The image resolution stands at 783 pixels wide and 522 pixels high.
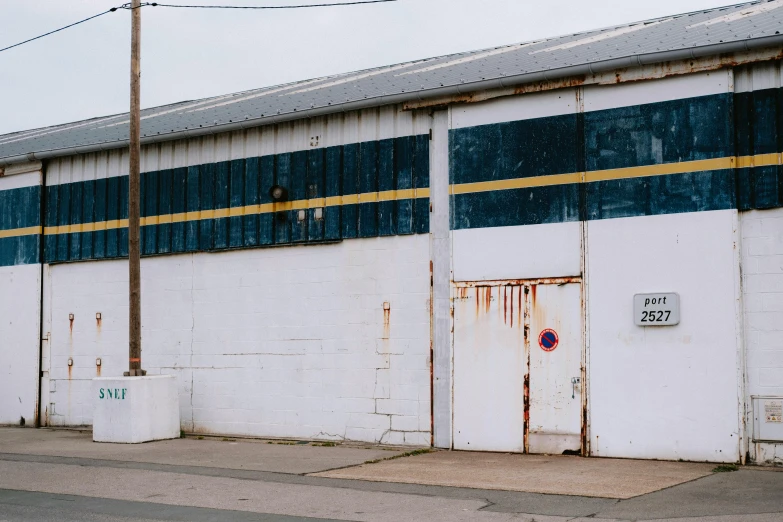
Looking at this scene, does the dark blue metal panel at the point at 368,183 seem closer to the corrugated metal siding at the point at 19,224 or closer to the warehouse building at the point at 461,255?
the warehouse building at the point at 461,255

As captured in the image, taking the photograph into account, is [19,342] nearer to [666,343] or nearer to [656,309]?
[656,309]

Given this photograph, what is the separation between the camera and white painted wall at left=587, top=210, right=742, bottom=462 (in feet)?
41.7

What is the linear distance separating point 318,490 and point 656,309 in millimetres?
5338

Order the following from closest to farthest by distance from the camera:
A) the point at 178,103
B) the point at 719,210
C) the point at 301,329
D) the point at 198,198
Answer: the point at 719,210 → the point at 301,329 → the point at 198,198 → the point at 178,103

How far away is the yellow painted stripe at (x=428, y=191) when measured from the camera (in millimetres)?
12953

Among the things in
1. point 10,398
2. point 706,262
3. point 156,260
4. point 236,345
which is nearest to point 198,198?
point 156,260

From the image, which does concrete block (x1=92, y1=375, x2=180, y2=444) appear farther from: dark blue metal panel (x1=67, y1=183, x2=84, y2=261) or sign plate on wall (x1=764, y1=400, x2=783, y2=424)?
sign plate on wall (x1=764, y1=400, x2=783, y2=424)

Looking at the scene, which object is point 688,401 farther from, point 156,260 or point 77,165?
point 77,165

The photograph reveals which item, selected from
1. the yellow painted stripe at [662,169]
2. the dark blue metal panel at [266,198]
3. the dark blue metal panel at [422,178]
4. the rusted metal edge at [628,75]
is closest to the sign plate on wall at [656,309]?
the yellow painted stripe at [662,169]

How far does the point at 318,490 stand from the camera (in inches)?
429

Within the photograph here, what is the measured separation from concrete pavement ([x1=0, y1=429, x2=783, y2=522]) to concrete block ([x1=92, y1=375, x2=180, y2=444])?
3.51 feet

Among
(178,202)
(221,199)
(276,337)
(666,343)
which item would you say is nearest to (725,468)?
(666,343)

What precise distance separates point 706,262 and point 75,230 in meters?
12.7

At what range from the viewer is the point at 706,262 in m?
12.9
